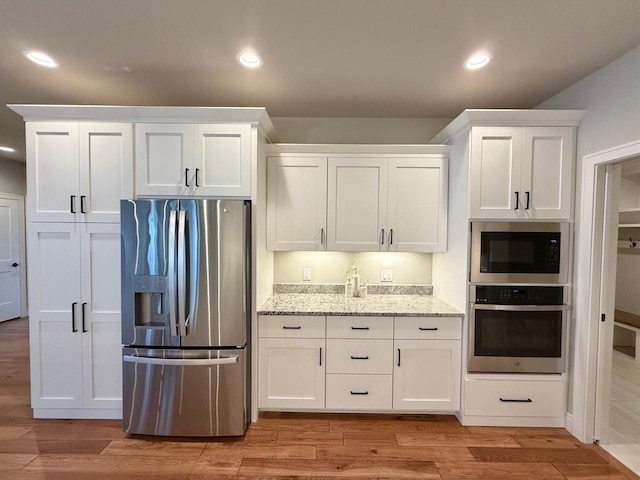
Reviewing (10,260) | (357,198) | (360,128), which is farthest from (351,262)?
(10,260)

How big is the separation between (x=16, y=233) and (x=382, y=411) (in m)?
6.25

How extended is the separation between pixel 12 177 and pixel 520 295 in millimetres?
7242

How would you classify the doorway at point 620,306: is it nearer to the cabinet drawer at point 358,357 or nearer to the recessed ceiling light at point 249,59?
the cabinet drawer at point 358,357

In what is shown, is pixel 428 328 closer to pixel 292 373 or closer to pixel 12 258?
pixel 292 373

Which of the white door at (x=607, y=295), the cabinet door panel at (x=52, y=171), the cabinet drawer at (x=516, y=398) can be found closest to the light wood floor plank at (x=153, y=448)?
the cabinet door panel at (x=52, y=171)

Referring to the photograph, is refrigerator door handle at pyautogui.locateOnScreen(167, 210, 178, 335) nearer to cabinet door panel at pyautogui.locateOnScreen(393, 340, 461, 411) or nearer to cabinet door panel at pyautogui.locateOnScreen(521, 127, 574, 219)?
cabinet door panel at pyautogui.locateOnScreen(393, 340, 461, 411)

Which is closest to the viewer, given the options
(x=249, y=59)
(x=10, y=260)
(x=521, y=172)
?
(x=249, y=59)

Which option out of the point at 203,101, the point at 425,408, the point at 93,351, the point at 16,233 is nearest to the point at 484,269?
the point at 425,408

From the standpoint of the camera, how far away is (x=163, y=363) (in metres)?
2.16

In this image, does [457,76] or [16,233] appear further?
[16,233]

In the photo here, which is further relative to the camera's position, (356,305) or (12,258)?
(12,258)

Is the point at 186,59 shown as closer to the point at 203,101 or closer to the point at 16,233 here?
the point at 203,101

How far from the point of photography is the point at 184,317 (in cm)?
214

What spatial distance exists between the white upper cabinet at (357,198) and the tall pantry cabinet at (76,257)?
3.92 ft
